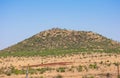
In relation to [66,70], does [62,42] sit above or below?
above

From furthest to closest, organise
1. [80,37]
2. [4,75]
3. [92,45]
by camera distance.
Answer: [80,37], [92,45], [4,75]

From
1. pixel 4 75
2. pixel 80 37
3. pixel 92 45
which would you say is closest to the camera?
pixel 4 75

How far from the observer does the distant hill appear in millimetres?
105438

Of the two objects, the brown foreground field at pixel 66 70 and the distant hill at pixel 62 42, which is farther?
the distant hill at pixel 62 42

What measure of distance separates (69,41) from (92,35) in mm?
10028

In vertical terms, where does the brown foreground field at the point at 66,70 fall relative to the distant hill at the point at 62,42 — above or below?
below

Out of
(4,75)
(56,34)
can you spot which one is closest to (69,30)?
(56,34)

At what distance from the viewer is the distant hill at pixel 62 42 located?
346ft

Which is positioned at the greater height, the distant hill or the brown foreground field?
the distant hill

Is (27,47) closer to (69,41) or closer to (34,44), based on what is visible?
(34,44)

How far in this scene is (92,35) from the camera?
116750mm

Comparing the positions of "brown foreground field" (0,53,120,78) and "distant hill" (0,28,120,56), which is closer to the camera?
"brown foreground field" (0,53,120,78)

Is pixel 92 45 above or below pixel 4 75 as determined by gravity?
above

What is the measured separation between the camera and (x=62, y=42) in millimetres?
108812
